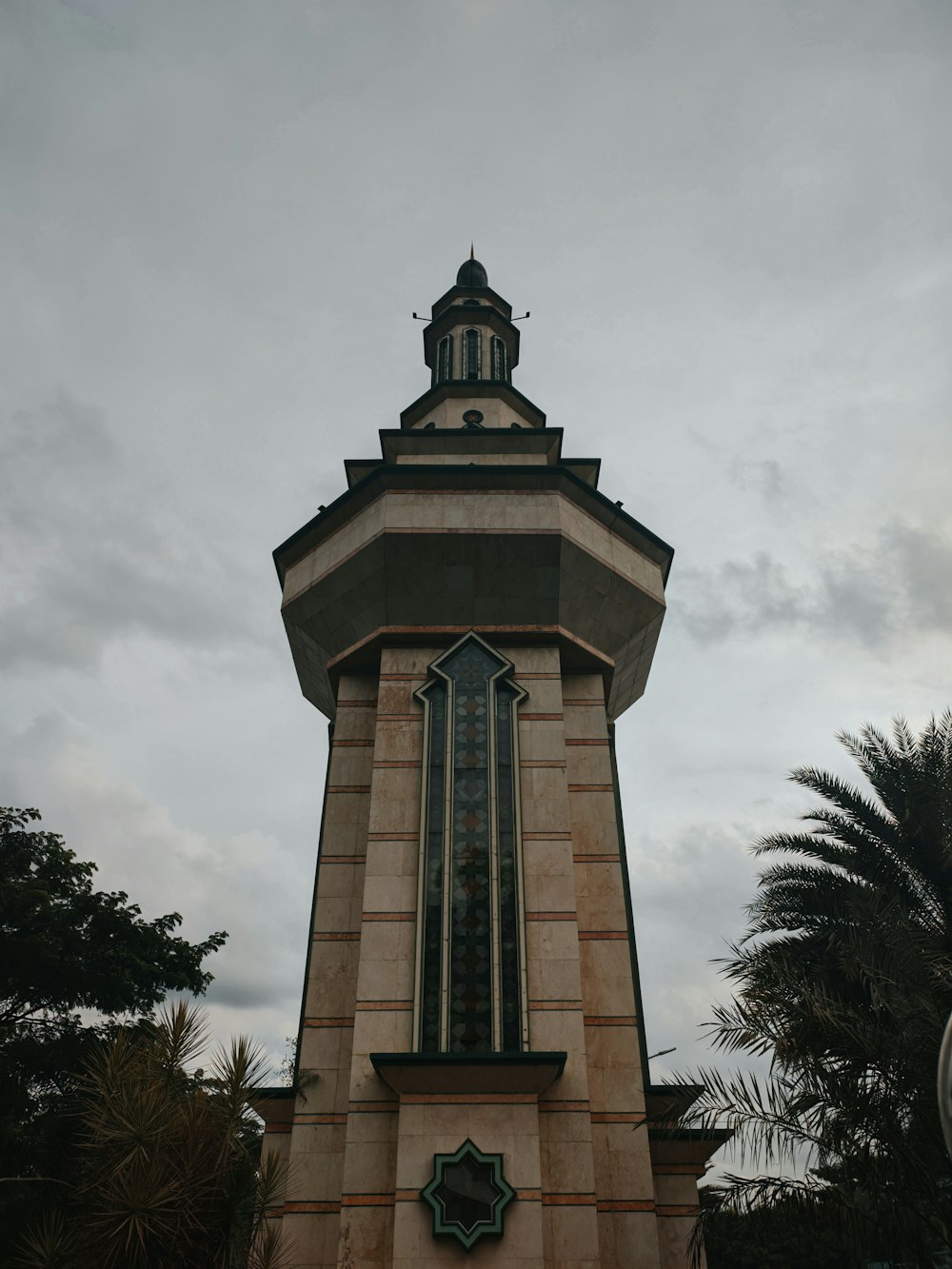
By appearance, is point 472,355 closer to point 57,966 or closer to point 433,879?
point 433,879

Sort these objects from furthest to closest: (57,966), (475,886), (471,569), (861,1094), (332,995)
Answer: (57,966)
(471,569)
(332,995)
(475,886)
(861,1094)

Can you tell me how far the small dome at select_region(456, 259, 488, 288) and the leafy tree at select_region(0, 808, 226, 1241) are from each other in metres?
20.1

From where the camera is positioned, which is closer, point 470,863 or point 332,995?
point 470,863

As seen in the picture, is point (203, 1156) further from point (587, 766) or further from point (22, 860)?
point (22, 860)

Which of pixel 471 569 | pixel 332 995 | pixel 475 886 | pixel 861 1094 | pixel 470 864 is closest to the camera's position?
pixel 861 1094

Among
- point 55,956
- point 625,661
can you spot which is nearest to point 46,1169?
point 55,956

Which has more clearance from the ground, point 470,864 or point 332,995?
point 470,864

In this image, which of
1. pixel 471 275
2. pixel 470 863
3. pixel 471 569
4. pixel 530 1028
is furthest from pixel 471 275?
pixel 530 1028

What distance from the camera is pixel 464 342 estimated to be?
24.7m

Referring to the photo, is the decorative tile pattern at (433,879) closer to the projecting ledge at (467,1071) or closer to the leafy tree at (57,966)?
the projecting ledge at (467,1071)

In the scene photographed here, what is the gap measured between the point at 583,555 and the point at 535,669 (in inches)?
94.3

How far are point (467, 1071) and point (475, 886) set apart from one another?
277cm

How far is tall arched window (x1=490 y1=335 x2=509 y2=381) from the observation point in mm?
24469

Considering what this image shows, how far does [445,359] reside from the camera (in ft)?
81.1
